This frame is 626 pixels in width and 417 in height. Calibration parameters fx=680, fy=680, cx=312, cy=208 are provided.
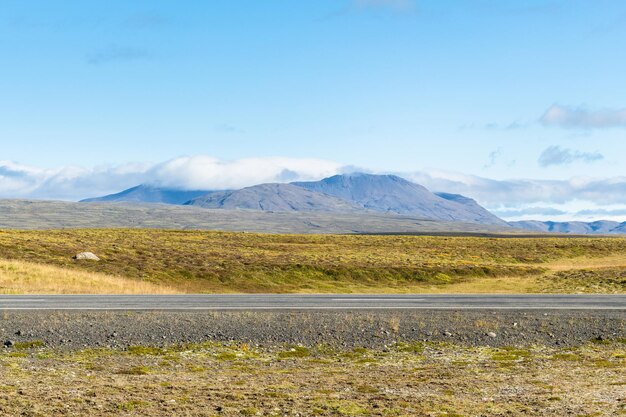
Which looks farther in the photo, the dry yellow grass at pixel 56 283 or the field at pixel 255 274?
the field at pixel 255 274

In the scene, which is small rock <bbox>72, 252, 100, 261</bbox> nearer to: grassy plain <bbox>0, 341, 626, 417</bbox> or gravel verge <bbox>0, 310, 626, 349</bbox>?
gravel verge <bbox>0, 310, 626, 349</bbox>

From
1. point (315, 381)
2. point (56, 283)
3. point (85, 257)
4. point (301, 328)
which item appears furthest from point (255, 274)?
point (315, 381)

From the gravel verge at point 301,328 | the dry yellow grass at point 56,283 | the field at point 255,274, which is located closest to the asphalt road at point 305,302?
the gravel verge at point 301,328

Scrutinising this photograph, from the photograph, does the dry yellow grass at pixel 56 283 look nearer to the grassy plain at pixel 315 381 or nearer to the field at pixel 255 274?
the field at pixel 255 274

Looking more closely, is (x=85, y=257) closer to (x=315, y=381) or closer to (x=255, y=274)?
(x=255, y=274)

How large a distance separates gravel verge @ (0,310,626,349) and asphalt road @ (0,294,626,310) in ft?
10.1

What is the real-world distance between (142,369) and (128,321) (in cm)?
628

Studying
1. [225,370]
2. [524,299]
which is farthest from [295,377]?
[524,299]

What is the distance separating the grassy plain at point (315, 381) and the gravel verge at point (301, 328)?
0.76 metres

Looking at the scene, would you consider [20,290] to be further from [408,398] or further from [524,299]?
[408,398]

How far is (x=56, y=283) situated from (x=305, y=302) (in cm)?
1691

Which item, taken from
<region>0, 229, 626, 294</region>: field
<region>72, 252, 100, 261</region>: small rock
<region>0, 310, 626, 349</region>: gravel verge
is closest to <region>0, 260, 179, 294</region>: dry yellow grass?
<region>0, 229, 626, 294</region>: field

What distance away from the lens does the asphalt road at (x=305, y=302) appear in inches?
1012

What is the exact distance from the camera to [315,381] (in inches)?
525
